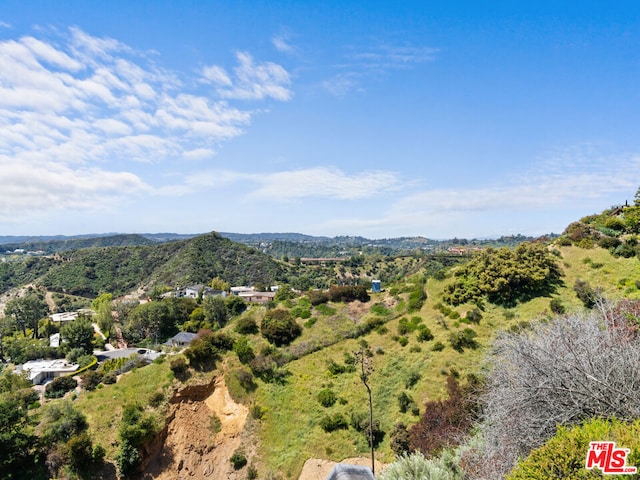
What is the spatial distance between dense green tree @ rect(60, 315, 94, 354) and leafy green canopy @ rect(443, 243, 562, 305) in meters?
60.1

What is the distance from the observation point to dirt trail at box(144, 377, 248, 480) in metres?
24.8

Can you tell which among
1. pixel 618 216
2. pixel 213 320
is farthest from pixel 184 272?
pixel 618 216

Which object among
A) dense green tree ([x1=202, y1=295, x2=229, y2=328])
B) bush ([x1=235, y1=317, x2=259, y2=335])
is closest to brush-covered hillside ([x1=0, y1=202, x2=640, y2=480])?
bush ([x1=235, y1=317, x2=259, y2=335])

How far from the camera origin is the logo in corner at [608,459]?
286 inches

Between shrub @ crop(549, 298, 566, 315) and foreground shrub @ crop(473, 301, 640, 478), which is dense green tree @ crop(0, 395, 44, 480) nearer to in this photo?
foreground shrub @ crop(473, 301, 640, 478)

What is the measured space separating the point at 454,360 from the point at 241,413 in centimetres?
1851

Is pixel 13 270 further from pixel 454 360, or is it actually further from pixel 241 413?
pixel 454 360

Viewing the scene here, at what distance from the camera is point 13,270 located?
429 feet

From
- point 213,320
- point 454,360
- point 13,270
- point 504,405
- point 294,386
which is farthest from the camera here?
point 13,270

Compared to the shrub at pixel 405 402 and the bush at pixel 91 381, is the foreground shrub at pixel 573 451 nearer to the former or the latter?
the shrub at pixel 405 402

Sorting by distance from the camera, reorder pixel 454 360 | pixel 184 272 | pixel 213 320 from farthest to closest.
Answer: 1. pixel 184 272
2. pixel 213 320
3. pixel 454 360

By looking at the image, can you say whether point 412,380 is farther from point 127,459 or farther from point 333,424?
point 127,459

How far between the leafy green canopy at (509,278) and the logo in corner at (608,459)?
26676mm

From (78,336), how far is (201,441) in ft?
145
